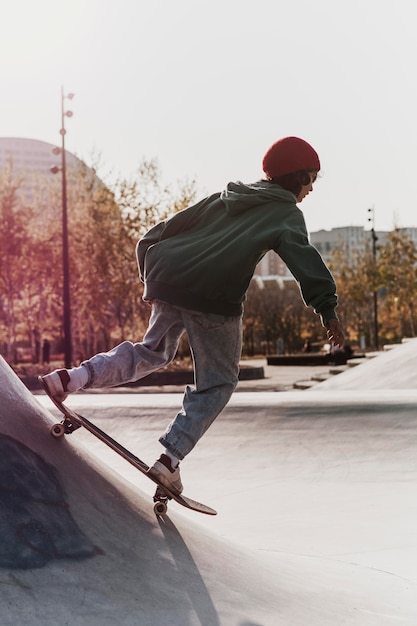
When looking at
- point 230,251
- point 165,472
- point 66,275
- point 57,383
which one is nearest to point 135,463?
point 165,472

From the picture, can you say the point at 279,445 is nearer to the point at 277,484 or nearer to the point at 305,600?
the point at 277,484

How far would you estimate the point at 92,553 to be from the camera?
8.85 ft

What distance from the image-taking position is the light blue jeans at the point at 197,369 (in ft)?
11.4

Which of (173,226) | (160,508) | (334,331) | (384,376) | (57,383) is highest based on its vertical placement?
(173,226)

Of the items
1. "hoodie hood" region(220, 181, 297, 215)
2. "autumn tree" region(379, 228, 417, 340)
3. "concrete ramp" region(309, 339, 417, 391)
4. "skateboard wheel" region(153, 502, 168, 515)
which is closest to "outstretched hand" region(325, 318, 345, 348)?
"hoodie hood" region(220, 181, 297, 215)

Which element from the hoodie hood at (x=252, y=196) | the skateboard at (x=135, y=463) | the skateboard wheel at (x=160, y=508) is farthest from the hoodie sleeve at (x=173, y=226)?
the skateboard wheel at (x=160, y=508)

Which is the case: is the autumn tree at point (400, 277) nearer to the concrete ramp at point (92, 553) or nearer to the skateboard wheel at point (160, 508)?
the skateboard wheel at point (160, 508)

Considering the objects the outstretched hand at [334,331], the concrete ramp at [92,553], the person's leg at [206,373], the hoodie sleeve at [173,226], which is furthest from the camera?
the hoodie sleeve at [173,226]

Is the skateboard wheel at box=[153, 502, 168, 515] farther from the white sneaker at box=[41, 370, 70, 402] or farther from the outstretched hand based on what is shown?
the outstretched hand

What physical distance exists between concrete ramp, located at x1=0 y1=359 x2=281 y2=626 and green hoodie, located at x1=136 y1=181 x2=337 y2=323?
0.78 metres

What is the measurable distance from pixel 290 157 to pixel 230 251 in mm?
501

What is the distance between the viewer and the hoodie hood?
138 inches

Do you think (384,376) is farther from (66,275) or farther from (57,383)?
(66,275)

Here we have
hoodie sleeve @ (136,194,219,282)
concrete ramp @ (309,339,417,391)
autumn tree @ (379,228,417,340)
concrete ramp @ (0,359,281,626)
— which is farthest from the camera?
autumn tree @ (379,228,417,340)
